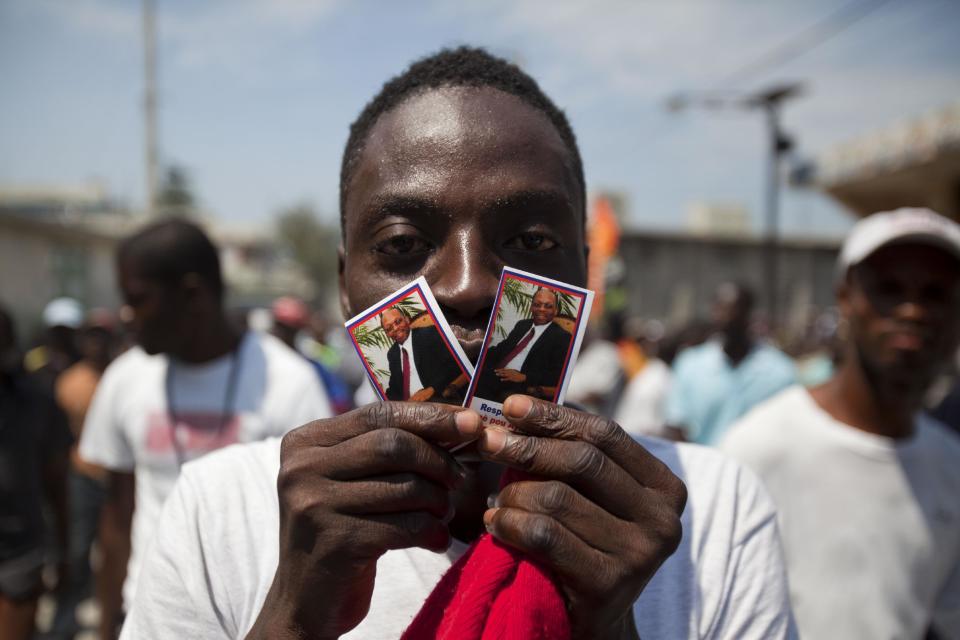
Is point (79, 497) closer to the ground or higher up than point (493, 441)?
closer to the ground

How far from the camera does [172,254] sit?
3.44 m

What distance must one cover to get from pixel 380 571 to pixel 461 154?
0.76 metres

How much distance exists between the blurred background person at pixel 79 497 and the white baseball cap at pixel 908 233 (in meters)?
5.02

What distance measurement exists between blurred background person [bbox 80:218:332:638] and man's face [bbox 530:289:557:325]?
7.46 ft

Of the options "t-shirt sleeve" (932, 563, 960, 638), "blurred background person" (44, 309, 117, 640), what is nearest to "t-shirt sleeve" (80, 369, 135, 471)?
"blurred background person" (44, 309, 117, 640)

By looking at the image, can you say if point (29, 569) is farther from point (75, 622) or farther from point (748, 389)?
point (748, 389)

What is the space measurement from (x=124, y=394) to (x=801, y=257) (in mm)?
28024

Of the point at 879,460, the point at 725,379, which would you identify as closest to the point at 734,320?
the point at 725,379

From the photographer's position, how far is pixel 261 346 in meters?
3.59

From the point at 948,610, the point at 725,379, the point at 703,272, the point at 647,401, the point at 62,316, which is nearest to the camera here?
the point at 948,610

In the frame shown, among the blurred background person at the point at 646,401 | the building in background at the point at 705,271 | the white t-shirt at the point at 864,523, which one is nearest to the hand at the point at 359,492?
the white t-shirt at the point at 864,523

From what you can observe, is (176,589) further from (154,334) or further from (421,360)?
(154,334)

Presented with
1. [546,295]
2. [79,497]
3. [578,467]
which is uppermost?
[546,295]

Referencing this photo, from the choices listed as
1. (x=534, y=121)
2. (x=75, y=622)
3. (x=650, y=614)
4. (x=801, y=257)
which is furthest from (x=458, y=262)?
(x=801, y=257)
